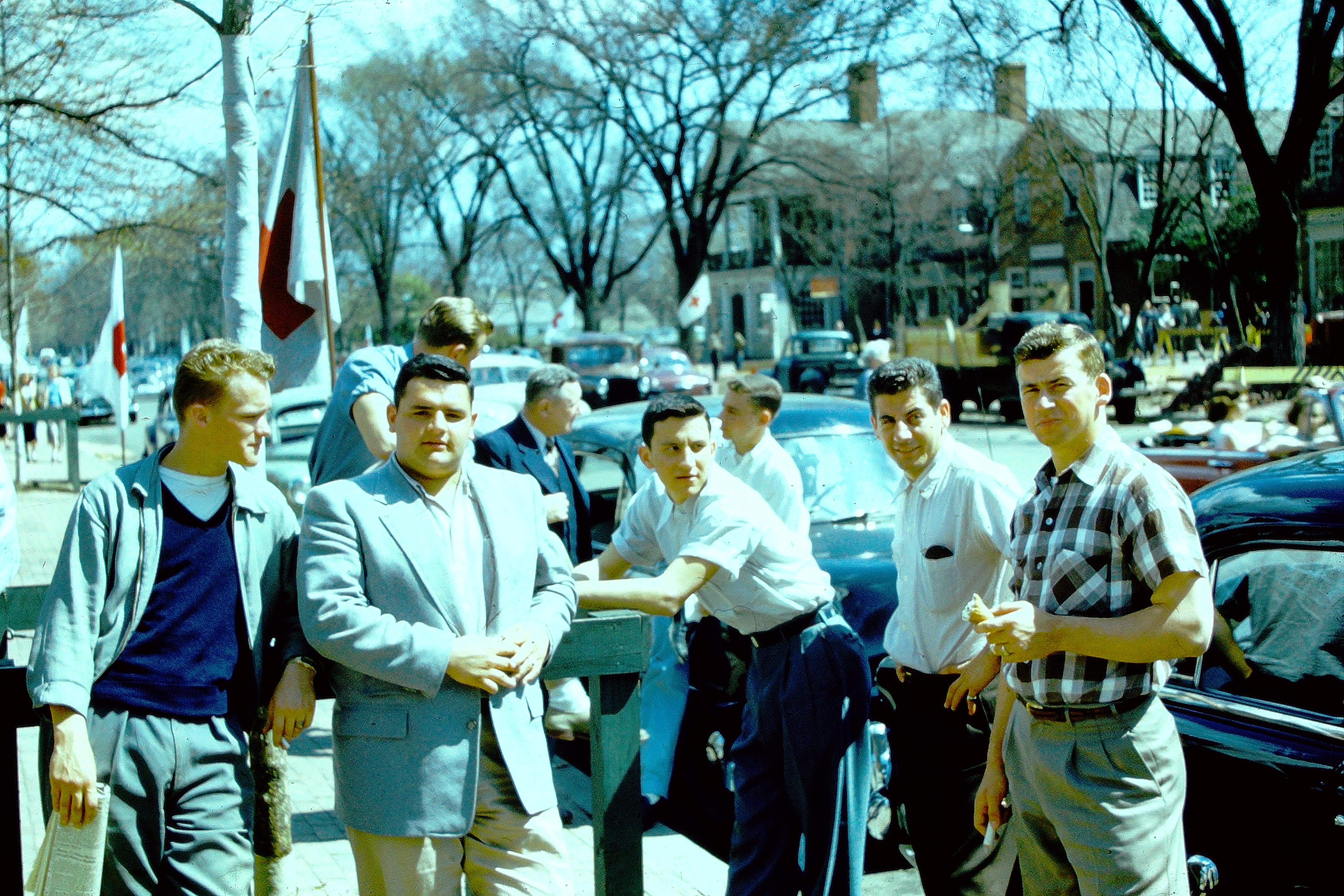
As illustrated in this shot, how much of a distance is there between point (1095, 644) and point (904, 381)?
4.40ft

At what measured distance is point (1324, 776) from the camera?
3.03 metres

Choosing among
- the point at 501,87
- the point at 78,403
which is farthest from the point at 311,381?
the point at 78,403

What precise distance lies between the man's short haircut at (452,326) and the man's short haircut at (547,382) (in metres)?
0.81

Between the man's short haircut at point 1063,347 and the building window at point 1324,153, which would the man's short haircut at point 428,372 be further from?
the building window at point 1324,153

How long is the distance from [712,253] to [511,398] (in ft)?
148

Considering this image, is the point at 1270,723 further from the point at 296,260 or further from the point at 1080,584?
the point at 296,260

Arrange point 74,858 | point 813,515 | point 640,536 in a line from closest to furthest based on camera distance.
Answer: point 74,858, point 640,536, point 813,515

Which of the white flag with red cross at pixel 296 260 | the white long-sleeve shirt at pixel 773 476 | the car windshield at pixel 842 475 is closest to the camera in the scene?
the white long-sleeve shirt at pixel 773 476

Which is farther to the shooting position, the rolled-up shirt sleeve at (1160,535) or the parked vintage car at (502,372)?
the parked vintage car at (502,372)

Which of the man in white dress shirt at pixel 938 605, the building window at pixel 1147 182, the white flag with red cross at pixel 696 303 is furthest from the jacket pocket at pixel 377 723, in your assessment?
the white flag with red cross at pixel 696 303

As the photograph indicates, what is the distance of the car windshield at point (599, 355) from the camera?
3231cm

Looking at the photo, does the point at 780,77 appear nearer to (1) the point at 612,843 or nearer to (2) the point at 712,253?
(1) the point at 612,843

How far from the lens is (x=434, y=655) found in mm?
2822

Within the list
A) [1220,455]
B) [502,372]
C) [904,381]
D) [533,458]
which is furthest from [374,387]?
[502,372]
